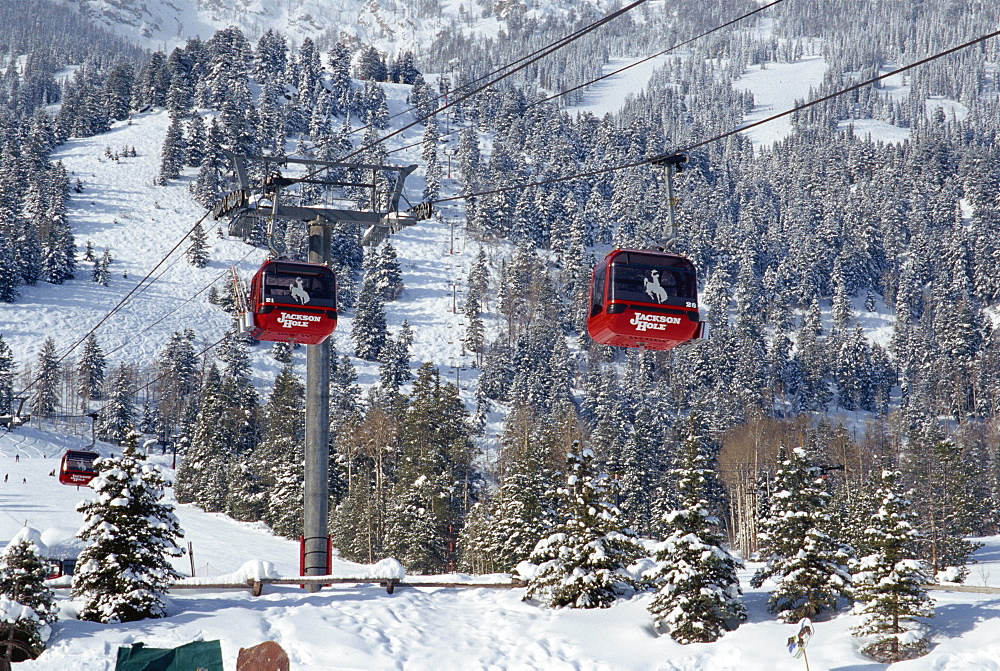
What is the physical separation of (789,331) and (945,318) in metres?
23.4

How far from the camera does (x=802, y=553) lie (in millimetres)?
26750

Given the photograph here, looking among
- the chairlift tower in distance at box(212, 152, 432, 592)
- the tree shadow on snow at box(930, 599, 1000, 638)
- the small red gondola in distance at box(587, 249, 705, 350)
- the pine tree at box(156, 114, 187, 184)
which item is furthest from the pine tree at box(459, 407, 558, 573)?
the pine tree at box(156, 114, 187, 184)

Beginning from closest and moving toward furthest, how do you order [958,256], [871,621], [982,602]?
[871,621] < [982,602] < [958,256]

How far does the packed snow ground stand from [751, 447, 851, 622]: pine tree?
2.04ft

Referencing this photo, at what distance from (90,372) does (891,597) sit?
376 ft

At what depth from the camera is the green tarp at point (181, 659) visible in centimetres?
1411

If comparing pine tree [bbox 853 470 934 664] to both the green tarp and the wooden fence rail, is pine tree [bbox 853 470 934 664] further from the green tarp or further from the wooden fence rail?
the green tarp

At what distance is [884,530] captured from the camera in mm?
24297

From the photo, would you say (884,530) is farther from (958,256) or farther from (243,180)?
(958,256)

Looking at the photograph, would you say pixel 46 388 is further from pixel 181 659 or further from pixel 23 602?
pixel 181 659

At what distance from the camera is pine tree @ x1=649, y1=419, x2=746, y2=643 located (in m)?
25.1

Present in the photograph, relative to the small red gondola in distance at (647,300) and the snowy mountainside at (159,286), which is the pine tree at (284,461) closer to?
the snowy mountainside at (159,286)

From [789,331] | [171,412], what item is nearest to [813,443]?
[171,412]

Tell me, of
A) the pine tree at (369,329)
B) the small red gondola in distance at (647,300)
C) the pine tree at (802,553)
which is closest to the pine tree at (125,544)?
the small red gondola in distance at (647,300)
